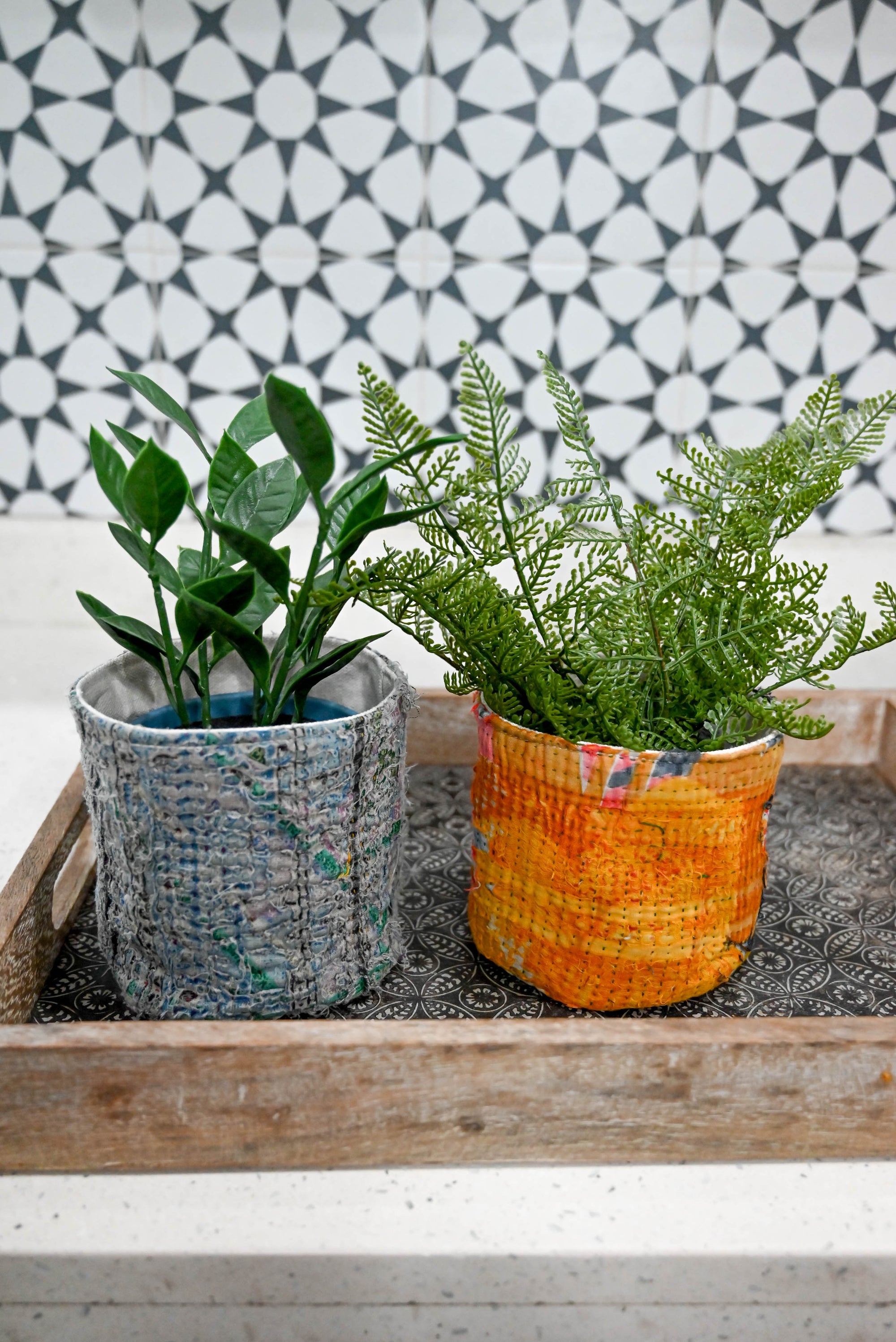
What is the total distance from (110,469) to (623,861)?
0.82 feet

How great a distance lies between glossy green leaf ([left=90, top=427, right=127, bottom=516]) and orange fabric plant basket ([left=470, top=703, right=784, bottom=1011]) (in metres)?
0.18

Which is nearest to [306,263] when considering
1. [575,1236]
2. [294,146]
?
[294,146]

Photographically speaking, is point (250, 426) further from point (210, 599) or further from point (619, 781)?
point (619, 781)

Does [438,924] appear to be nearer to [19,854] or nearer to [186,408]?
[19,854]

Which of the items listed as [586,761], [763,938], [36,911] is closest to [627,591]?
[586,761]

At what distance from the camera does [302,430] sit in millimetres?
350

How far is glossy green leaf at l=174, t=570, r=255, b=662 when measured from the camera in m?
0.38

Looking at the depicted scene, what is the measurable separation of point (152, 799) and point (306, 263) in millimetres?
529

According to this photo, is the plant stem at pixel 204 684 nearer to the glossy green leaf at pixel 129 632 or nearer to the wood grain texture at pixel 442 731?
the glossy green leaf at pixel 129 632

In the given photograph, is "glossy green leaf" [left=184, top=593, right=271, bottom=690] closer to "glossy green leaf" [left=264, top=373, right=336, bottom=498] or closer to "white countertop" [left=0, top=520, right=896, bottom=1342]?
"glossy green leaf" [left=264, top=373, right=336, bottom=498]

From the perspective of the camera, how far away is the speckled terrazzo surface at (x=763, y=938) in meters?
0.44

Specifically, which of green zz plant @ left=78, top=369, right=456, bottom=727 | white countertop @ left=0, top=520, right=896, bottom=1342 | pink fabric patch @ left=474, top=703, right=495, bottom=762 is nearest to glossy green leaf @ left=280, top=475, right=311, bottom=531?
green zz plant @ left=78, top=369, right=456, bottom=727

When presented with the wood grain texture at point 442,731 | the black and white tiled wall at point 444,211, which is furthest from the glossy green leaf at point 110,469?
the black and white tiled wall at point 444,211

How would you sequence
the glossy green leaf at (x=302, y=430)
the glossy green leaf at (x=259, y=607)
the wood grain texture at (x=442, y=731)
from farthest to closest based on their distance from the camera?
1. the wood grain texture at (x=442, y=731)
2. the glossy green leaf at (x=259, y=607)
3. the glossy green leaf at (x=302, y=430)
